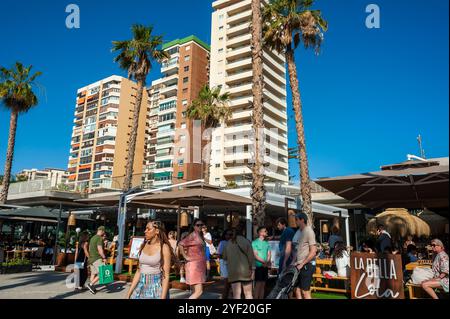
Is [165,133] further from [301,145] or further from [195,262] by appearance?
[195,262]

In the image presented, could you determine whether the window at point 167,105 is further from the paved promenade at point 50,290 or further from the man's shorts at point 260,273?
the man's shorts at point 260,273

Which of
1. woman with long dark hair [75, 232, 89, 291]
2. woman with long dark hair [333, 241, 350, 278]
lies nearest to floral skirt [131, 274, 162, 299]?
woman with long dark hair [75, 232, 89, 291]

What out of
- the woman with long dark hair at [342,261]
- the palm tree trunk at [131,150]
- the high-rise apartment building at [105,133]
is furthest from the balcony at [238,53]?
the woman with long dark hair at [342,261]

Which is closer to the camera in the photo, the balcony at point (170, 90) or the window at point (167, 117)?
the window at point (167, 117)

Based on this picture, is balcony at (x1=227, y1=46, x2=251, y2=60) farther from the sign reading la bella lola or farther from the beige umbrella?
the sign reading la bella lola

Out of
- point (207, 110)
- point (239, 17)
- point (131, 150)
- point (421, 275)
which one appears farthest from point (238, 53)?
point (421, 275)

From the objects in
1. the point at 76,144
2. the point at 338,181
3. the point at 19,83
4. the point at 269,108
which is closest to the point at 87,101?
the point at 76,144

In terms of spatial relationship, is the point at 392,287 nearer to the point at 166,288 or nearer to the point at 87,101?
the point at 166,288

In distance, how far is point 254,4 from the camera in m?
11.9

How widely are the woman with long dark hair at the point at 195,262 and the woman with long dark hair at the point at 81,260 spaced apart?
392 cm

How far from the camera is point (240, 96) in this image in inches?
2328

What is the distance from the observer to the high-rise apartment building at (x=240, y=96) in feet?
183

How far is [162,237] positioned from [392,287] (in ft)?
13.6

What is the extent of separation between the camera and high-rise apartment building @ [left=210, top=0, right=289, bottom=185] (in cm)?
5591
